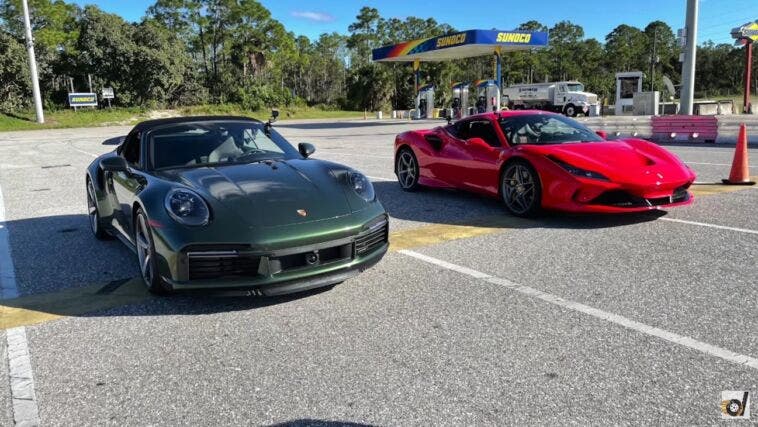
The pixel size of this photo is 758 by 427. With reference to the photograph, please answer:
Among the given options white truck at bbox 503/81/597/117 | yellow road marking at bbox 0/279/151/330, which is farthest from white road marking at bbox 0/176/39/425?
white truck at bbox 503/81/597/117

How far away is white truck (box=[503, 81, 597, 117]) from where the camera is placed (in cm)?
4359

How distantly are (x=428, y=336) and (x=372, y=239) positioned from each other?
3.32 feet

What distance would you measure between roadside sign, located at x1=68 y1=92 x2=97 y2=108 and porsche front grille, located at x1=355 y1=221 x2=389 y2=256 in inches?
1795

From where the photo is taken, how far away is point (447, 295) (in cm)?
417

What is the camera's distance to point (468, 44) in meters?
32.1

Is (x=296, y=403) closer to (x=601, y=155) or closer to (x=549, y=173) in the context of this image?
(x=549, y=173)

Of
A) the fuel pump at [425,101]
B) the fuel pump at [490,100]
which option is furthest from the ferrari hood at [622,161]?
the fuel pump at [425,101]

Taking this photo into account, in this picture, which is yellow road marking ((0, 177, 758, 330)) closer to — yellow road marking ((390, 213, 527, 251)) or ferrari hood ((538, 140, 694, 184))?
yellow road marking ((390, 213, 527, 251))

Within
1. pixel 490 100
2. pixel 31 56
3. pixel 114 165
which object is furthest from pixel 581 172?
pixel 31 56

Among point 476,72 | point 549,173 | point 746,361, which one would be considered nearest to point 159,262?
point 746,361

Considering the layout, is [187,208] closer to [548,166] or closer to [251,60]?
[548,166]

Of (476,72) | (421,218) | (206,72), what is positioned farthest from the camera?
(476,72)

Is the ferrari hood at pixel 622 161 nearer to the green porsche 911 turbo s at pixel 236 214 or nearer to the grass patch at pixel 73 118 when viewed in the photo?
the green porsche 911 turbo s at pixel 236 214

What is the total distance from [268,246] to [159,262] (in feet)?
2.68
